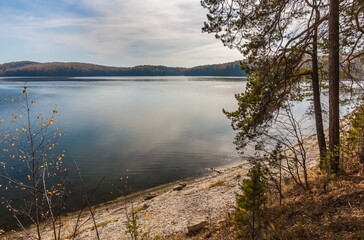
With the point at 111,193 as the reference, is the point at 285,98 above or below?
above

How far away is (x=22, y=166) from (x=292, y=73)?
2119cm

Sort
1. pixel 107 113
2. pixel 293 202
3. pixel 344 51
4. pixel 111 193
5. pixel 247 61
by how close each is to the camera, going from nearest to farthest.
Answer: pixel 293 202
pixel 344 51
pixel 247 61
pixel 111 193
pixel 107 113

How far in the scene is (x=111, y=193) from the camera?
17.5 m

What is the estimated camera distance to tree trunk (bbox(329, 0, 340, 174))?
7.57 meters

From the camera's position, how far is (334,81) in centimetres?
822

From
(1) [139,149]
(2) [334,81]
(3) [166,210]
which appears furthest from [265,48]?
(1) [139,149]

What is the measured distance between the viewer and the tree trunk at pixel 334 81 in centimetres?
757

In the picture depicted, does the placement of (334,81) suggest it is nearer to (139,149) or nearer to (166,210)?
(166,210)

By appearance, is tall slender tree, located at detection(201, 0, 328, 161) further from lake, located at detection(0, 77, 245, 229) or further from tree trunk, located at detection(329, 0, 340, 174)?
lake, located at detection(0, 77, 245, 229)

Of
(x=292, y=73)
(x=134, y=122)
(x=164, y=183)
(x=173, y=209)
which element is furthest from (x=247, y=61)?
(x=134, y=122)

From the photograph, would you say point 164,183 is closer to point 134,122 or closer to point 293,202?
point 293,202

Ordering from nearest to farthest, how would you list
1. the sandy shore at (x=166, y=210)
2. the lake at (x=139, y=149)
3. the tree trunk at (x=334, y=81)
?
the tree trunk at (x=334, y=81) < the sandy shore at (x=166, y=210) < the lake at (x=139, y=149)

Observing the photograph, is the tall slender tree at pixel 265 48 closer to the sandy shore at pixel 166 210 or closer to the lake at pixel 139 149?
the sandy shore at pixel 166 210

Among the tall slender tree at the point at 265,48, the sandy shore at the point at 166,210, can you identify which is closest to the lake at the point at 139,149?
the sandy shore at the point at 166,210
